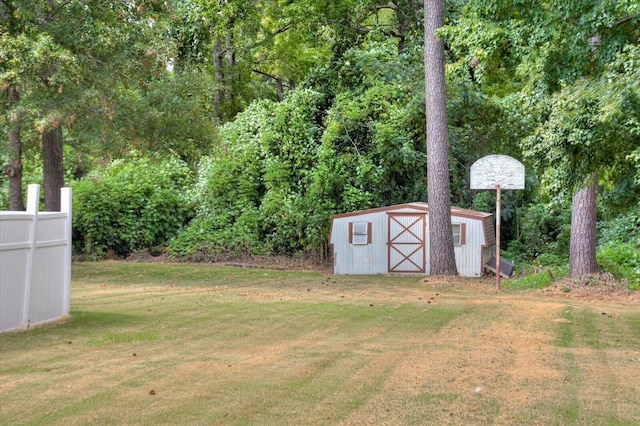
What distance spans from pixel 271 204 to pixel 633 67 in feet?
51.4

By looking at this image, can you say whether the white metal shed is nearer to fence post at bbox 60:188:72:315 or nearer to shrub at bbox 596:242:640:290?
shrub at bbox 596:242:640:290

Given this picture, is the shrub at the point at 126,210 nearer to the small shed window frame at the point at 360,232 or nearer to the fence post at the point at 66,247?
the small shed window frame at the point at 360,232

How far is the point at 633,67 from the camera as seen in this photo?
36.9ft

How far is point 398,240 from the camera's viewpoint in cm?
2234

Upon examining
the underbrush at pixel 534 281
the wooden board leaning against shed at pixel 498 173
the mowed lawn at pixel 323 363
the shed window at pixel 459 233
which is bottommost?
the mowed lawn at pixel 323 363

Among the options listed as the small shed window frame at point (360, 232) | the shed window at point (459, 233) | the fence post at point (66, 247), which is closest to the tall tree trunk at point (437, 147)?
the shed window at point (459, 233)

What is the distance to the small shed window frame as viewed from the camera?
73.9 feet

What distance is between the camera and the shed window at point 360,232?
2252 centimetres

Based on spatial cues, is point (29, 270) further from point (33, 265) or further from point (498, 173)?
point (498, 173)

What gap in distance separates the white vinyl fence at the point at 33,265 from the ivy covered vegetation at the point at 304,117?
7286mm

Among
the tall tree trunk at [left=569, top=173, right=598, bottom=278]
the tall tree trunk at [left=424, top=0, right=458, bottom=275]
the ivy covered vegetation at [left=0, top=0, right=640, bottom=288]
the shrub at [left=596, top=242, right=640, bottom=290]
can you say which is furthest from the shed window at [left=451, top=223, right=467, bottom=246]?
the tall tree trunk at [left=569, top=173, right=598, bottom=278]

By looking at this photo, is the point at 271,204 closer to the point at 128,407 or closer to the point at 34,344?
the point at 34,344

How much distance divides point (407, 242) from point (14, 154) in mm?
10586

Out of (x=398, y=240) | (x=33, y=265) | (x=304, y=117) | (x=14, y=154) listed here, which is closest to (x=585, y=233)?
(x=398, y=240)
